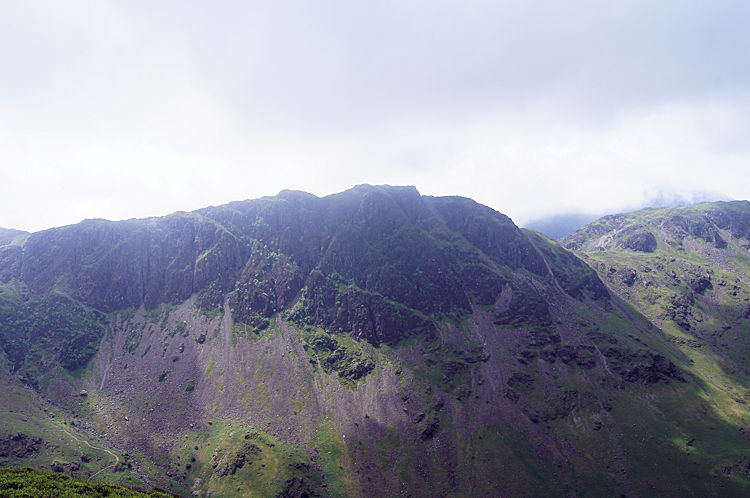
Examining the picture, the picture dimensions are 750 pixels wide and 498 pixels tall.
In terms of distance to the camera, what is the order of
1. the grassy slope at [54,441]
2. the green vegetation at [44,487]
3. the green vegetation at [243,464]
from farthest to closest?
the green vegetation at [243,464]
the grassy slope at [54,441]
the green vegetation at [44,487]

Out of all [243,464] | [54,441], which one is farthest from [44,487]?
[54,441]

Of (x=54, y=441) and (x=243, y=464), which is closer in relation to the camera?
(x=54, y=441)

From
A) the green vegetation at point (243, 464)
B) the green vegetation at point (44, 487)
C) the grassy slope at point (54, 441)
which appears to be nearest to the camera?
the green vegetation at point (44, 487)

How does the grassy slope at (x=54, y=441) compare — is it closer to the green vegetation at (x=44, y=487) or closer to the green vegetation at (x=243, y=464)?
the green vegetation at (x=243, y=464)

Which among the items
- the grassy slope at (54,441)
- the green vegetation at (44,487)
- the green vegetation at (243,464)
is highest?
the green vegetation at (44,487)

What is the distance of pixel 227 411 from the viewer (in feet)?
650

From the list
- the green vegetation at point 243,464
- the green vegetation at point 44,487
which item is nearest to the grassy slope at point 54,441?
the green vegetation at point 243,464

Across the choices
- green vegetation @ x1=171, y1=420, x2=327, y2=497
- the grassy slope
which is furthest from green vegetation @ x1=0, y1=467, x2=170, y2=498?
green vegetation @ x1=171, y1=420, x2=327, y2=497

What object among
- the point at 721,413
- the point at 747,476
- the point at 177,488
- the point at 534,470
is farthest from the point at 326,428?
the point at 721,413

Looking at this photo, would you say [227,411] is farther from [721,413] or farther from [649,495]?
[721,413]

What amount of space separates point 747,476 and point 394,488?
15596cm

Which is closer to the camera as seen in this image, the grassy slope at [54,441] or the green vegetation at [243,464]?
the grassy slope at [54,441]

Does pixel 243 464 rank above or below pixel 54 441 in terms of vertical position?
below

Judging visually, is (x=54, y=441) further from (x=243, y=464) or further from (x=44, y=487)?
(x=44, y=487)
